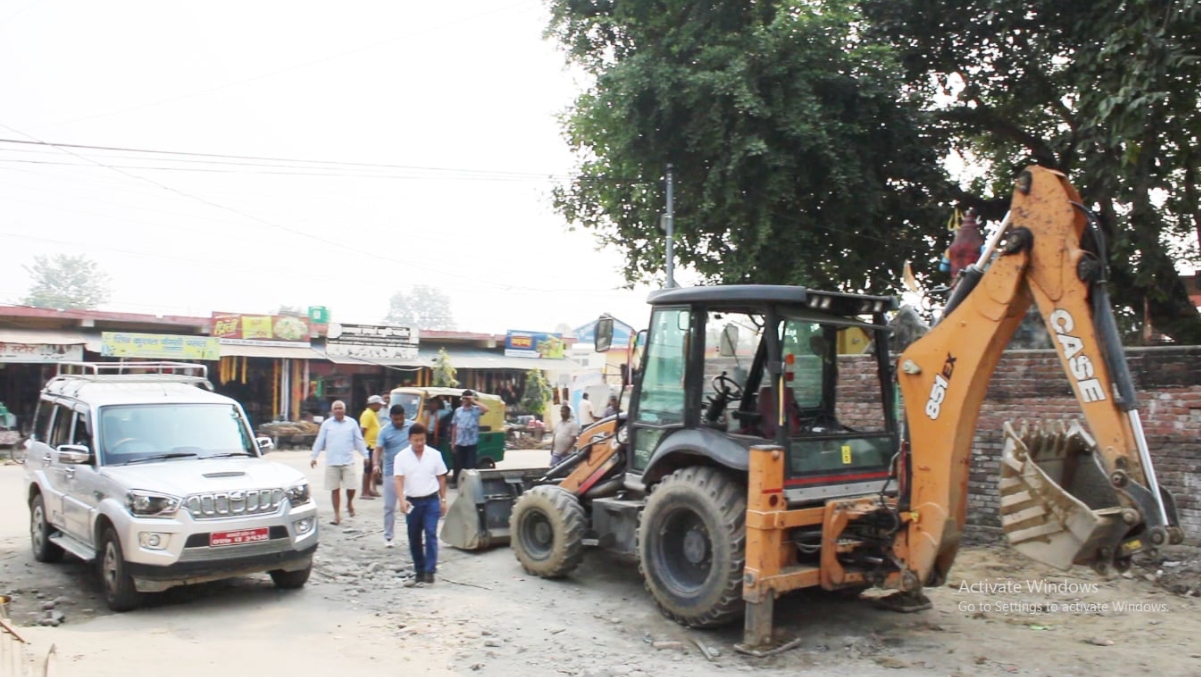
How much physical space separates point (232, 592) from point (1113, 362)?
7.09 meters

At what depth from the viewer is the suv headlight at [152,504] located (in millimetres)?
6938

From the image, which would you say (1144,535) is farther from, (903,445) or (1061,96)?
(1061,96)

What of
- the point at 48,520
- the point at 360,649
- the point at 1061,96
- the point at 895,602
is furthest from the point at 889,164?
the point at 48,520

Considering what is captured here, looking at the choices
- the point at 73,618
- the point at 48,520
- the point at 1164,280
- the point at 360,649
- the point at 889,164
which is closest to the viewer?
the point at 360,649

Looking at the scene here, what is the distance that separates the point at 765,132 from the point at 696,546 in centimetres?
819

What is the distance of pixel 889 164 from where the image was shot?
571 inches

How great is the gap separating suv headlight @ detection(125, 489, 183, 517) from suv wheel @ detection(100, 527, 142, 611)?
31cm

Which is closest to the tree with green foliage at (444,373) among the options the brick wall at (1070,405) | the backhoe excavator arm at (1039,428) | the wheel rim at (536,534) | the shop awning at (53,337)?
the shop awning at (53,337)

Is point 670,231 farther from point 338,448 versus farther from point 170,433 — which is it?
point 170,433

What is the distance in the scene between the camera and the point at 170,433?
805 cm

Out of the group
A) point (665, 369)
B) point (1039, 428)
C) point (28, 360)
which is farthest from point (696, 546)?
point (28, 360)

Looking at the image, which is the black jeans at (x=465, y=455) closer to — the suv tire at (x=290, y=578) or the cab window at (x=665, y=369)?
the suv tire at (x=290, y=578)

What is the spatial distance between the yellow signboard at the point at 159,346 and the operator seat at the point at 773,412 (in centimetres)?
2114

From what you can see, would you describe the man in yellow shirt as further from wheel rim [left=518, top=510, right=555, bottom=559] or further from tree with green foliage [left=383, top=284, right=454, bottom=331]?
tree with green foliage [left=383, top=284, right=454, bottom=331]
